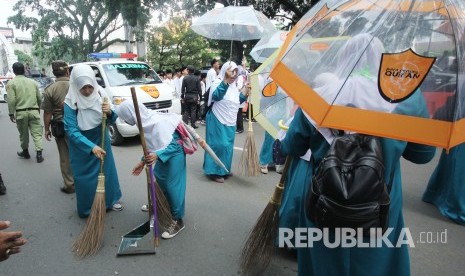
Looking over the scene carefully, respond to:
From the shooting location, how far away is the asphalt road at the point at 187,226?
9.37 ft

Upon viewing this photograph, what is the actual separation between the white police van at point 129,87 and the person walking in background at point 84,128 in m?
3.13

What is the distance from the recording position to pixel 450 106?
1.37 metres

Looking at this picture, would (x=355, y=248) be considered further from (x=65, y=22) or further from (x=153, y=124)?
(x=65, y=22)

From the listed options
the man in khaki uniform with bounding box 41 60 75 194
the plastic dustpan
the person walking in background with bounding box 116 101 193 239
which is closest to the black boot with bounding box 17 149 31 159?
the man in khaki uniform with bounding box 41 60 75 194

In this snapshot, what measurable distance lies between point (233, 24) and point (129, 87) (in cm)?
271

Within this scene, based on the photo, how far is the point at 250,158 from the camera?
5.04m

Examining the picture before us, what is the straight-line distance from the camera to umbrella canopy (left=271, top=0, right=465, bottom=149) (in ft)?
4.43

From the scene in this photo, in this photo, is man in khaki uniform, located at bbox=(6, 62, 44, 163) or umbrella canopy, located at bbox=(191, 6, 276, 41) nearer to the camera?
umbrella canopy, located at bbox=(191, 6, 276, 41)

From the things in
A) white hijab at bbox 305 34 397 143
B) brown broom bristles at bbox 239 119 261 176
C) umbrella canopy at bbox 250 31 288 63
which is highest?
umbrella canopy at bbox 250 31 288 63

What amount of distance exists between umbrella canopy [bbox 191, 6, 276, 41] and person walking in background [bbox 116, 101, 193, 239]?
2847mm

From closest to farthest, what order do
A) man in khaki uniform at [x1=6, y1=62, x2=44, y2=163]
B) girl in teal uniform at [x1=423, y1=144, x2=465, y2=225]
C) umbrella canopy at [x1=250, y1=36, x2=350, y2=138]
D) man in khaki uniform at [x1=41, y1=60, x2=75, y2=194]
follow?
umbrella canopy at [x1=250, y1=36, x2=350, y2=138], girl in teal uniform at [x1=423, y1=144, x2=465, y2=225], man in khaki uniform at [x1=41, y1=60, x2=75, y2=194], man in khaki uniform at [x1=6, y1=62, x2=44, y2=163]

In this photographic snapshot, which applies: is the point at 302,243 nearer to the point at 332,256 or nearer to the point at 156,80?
the point at 332,256

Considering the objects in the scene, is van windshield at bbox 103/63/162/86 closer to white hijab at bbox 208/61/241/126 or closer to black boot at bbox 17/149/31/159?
black boot at bbox 17/149/31/159

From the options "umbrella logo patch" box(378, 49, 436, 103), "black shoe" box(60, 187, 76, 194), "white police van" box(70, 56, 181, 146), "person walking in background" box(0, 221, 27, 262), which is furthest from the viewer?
"white police van" box(70, 56, 181, 146)
